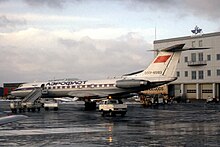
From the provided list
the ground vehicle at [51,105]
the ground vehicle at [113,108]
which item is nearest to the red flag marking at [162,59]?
the ground vehicle at [51,105]

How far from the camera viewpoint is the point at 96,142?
19.0 meters

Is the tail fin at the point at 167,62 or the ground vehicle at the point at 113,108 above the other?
the tail fin at the point at 167,62

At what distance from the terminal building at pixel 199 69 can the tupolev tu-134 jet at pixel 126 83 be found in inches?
1869

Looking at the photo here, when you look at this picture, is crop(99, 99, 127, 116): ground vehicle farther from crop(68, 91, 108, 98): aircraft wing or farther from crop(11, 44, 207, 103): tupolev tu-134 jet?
crop(68, 91, 108, 98): aircraft wing

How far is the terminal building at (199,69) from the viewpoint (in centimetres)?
10106

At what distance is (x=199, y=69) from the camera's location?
105000 millimetres

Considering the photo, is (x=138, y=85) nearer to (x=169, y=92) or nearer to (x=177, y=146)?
(x=177, y=146)

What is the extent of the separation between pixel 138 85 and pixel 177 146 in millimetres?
36135

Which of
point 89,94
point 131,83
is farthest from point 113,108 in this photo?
point 89,94

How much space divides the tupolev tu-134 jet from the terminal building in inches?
1869

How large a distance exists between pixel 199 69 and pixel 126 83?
5423cm

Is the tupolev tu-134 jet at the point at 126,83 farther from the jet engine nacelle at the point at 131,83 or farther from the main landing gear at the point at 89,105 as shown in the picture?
the main landing gear at the point at 89,105

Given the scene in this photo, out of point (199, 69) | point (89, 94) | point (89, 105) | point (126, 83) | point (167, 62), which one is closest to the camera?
point (126, 83)

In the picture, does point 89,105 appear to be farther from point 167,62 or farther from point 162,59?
point 167,62
